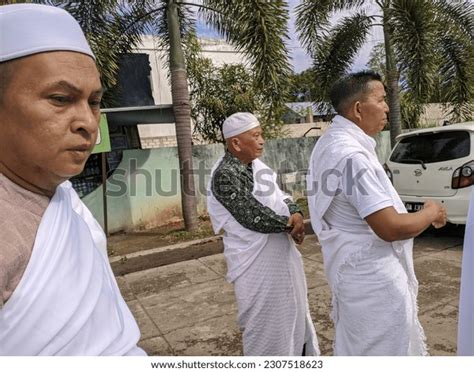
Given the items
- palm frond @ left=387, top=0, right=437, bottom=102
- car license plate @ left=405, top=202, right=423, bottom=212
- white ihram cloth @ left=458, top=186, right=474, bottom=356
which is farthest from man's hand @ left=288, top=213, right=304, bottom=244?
palm frond @ left=387, top=0, right=437, bottom=102

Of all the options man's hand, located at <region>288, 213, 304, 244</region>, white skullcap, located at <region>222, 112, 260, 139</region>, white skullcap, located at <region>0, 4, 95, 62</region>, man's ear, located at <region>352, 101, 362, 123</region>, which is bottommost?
man's hand, located at <region>288, 213, 304, 244</region>

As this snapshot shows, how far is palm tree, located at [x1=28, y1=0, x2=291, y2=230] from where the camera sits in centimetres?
486

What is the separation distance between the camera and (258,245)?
83.4 inches

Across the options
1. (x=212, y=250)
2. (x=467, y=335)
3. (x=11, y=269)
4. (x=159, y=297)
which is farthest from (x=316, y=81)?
(x=11, y=269)

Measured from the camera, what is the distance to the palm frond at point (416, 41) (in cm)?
629

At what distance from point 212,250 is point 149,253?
2.73ft

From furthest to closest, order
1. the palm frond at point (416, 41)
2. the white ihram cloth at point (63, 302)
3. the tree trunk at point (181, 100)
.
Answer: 1. the palm frond at point (416, 41)
2. the tree trunk at point (181, 100)
3. the white ihram cloth at point (63, 302)

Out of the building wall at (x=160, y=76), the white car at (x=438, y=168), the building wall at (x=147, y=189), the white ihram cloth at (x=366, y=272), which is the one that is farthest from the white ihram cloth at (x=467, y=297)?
the building wall at (x=160, y=76)

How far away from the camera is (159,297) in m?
3.61

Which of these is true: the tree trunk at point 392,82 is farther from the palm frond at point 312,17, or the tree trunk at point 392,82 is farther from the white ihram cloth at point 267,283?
the white ihram cloth at point 267,283

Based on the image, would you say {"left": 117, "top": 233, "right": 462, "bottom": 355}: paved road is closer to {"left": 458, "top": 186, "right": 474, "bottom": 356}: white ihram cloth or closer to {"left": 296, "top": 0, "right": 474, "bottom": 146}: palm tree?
{"left": 458, "top": 186, "right": 474, "bottom": 356}: white ihram cloth

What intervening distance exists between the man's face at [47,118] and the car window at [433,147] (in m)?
4.27
